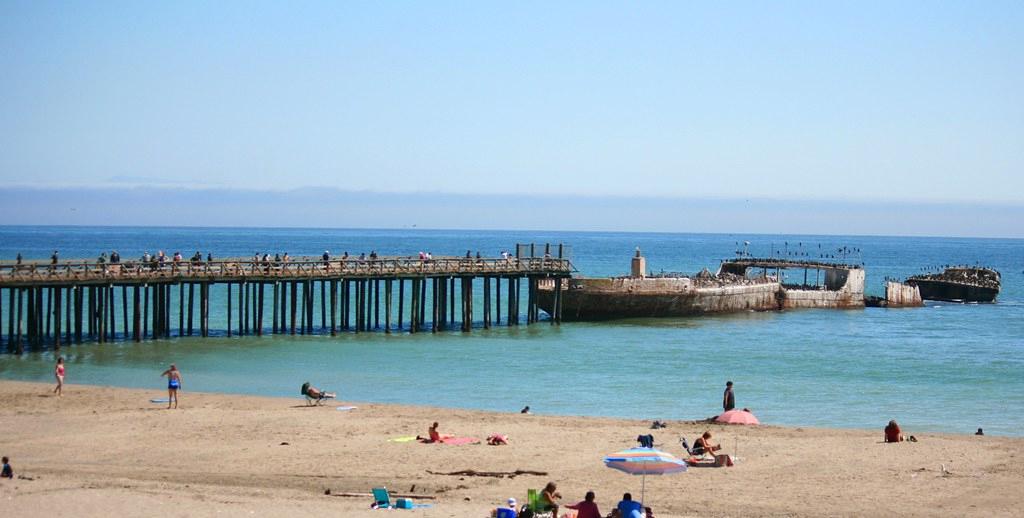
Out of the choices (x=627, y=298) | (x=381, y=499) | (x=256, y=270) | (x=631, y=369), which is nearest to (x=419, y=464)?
(x=381, y=499)

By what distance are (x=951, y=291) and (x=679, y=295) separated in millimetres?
30834

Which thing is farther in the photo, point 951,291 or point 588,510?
point 951,291

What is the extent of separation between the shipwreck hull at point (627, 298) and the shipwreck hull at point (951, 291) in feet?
90.5

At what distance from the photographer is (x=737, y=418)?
2703 centimetres

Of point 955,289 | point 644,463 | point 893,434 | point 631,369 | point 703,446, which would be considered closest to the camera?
point 644,463

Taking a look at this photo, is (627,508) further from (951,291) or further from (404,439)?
(951,291)

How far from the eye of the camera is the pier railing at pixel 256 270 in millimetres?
39781

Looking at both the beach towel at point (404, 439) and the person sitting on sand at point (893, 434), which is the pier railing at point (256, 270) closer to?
the beach towel at point (404, 439)

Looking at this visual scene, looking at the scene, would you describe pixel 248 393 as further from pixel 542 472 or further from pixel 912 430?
pixel 912 430

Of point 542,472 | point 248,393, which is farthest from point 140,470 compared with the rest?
point 248,393

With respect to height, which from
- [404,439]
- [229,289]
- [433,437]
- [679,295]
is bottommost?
[404,439]

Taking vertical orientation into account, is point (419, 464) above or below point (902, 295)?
below

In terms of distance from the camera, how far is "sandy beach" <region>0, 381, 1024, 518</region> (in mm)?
18844

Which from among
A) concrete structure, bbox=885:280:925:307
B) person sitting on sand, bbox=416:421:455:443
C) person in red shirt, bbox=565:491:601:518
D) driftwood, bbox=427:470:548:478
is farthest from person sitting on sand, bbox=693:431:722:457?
concrete structure, bbox=885:280:925:307
